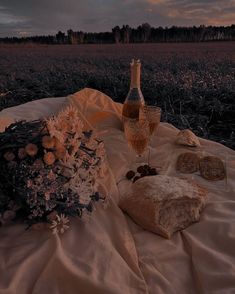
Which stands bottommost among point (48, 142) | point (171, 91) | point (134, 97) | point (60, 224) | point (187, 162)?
point (171, 91)

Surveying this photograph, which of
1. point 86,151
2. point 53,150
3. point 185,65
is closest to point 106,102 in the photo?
point 86,151

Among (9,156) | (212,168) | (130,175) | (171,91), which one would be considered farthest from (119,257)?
(171,91)

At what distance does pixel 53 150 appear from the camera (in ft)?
3.31

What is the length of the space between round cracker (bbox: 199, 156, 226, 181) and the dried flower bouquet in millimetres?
603

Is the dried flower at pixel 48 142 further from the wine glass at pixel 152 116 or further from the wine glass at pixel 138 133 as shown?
the wine glass at pixel 152 116

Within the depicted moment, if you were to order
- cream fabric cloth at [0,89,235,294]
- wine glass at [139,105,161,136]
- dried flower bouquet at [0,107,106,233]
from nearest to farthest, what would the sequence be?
1. cream fabric cloth at [0,89,235,294]
2. dried flower bouquet at [0,107,106,233]
3. wine glass at [139,105,161,136]

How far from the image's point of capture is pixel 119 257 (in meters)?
0.93

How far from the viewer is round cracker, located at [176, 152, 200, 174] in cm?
151

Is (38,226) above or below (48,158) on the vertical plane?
below

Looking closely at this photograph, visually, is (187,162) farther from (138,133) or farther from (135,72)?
(135,72)

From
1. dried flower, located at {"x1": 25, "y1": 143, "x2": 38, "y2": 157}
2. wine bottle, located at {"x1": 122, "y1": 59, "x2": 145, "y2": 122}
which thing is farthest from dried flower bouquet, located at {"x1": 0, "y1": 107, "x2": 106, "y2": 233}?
wine bottle, located at {"x1": 122, "y1": 59, "x2": 145, "y2": 122}

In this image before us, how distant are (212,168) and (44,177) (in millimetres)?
821

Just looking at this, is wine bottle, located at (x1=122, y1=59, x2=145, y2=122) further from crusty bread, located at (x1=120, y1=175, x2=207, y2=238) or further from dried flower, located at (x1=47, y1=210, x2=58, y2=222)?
dried flower, located at (x1=47, y1=210, x2=58, y2=222)

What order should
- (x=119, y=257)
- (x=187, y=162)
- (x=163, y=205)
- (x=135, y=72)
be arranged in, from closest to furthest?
(x=119, y=257), (x=163, y=205), (x=187, y=162), (x=135, y=72)
